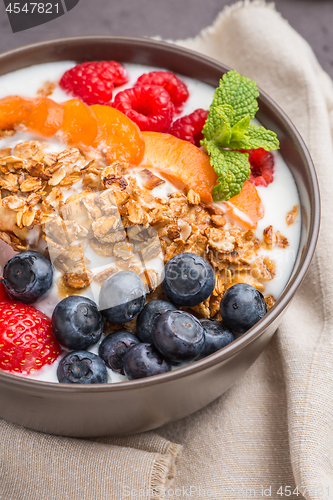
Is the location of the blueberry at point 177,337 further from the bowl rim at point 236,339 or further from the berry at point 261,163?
the berry at point 261,163

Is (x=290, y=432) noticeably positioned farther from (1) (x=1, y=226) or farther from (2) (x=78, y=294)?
(1) (x=1, y=226)

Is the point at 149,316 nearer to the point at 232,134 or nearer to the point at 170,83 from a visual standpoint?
the point at 232,134

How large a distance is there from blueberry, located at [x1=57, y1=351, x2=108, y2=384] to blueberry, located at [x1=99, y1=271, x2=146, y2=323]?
0.31 ft

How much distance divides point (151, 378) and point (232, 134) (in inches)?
25.5

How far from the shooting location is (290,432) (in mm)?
1157

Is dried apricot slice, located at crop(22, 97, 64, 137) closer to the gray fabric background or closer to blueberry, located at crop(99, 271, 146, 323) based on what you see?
blueberry, located at crop(99, 271, 146, 323)

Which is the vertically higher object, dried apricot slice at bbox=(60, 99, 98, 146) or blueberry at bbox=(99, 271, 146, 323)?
dried apricot slice at bbox=(60, 99, 98, 146)

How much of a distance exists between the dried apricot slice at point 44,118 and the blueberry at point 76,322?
442mm

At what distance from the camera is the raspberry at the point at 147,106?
1.26 metres

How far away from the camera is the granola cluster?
1045 mm

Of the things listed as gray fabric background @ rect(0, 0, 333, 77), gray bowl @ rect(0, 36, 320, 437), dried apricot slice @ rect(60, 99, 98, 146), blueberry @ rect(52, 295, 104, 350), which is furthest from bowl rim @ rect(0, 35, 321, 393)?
gray fabric background @ rect(0, 0, 333, 77)

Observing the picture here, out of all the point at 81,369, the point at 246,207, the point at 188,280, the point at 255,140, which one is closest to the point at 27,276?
the point at 81,369

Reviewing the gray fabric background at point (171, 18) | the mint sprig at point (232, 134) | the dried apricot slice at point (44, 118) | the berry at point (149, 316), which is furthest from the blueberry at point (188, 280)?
the gray fabric background at point (171, 18)

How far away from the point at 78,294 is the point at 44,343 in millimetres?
125
